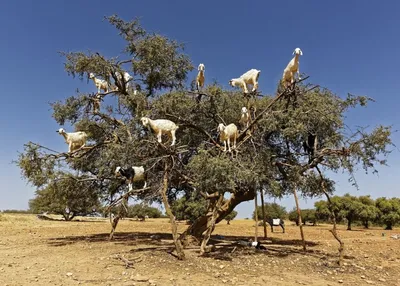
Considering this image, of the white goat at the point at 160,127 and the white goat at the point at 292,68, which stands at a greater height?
the white goat at the point at 292,68

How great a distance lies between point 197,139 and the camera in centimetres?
1357

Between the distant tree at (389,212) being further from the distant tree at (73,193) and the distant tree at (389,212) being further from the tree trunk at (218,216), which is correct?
the distant tree at (73,193)

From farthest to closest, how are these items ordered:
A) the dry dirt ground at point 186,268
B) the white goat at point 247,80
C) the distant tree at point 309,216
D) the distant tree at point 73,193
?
the distant tree at point 309,216
the distant tree at point 73,193
the white goat at point 247,80
the dry dirt ground at point 186,268

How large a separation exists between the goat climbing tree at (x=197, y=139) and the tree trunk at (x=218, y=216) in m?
0.04

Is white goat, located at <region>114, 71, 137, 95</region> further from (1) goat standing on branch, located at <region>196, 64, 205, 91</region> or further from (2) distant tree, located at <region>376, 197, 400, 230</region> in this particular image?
(2) distant tree, located at <region>376, 197, 400, 230</region>

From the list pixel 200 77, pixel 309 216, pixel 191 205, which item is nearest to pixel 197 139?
pixel 200 77

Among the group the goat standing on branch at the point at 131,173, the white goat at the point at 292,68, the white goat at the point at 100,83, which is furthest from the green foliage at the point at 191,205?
the white goat at the point at 100,83

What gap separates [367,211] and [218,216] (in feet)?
95.4

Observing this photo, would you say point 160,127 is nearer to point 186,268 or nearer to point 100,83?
point 186,268

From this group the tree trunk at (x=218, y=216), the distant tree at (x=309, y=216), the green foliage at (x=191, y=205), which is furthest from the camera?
the distant tree at (x=309, y=216)

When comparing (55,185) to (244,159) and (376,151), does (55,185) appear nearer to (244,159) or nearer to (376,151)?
(244,159)

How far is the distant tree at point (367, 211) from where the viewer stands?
36.3m

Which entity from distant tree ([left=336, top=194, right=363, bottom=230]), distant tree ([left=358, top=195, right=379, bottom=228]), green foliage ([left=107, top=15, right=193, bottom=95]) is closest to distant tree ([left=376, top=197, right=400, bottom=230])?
distant tree ([left=358, top=195, right=379, bottom=228])

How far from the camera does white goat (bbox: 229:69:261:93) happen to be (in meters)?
11.6
